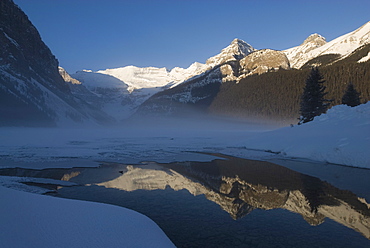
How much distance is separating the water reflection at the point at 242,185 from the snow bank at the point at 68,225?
3.43 metres

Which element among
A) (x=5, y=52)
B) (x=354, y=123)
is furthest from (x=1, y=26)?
(x=354, y=123)

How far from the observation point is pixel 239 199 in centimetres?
962

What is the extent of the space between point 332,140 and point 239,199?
1345 centimetres

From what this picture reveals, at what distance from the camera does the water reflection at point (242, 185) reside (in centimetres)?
841

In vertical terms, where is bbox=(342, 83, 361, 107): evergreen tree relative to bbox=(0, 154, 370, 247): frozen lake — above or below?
above

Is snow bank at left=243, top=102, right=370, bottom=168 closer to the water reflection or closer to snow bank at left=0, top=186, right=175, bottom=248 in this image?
the water reflection

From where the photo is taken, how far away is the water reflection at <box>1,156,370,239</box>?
8.41 m

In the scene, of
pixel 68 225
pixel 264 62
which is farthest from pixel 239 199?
pixel 264 62

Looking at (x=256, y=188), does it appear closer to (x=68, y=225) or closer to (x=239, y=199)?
(x=239, y=199)

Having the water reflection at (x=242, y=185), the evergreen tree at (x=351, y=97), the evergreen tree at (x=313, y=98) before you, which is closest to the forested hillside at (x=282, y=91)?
the evergreen tree at (x=351, y=97)

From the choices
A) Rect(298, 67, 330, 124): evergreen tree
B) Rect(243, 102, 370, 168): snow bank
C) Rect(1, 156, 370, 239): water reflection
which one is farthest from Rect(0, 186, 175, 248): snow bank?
Rect(298, 67, 330, 124): evergreen tree

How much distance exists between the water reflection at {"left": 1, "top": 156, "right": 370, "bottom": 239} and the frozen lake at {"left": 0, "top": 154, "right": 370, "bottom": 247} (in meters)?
0.03

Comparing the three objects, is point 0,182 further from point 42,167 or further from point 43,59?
point 43,59

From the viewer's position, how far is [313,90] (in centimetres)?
3816
